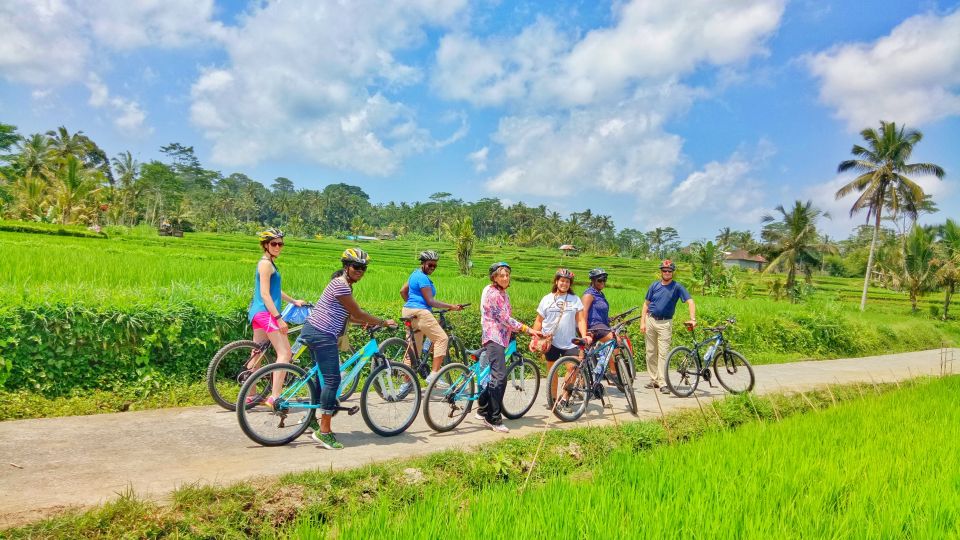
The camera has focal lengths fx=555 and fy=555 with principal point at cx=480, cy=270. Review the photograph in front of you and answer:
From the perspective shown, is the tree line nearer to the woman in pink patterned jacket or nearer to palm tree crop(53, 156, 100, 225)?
palm tree crop(53, 156, 100, 225)

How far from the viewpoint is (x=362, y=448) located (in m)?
4.63

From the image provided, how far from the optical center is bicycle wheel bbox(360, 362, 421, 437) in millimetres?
4957

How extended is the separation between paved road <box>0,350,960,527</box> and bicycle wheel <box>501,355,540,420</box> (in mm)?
144

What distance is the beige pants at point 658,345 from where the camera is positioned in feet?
24.5

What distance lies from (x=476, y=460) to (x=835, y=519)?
2331 millimetres

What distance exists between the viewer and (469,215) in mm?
62938

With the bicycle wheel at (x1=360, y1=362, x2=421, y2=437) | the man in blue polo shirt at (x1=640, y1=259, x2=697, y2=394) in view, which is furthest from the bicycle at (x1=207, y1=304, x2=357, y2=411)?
the man in blue polo shirt at (x1=640, y1=259, x2=697, y2=394)

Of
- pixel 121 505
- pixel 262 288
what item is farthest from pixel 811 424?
pixel 121 505

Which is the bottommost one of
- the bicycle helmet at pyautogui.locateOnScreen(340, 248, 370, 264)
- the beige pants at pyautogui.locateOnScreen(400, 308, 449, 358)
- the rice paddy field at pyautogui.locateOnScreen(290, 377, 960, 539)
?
the rice paddy field at pyautogui.locateOnScreen(290, 377, 960, 539)

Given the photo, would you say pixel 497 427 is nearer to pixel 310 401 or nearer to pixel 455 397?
pixel 455 397

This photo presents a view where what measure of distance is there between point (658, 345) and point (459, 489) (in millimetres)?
4584

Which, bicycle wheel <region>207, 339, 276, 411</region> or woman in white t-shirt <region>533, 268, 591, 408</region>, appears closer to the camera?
bicycle wheel <region>207, 339, 276, 411</region>

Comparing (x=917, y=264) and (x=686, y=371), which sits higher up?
(x=917, y=264)

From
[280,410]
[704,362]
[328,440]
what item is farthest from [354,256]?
[704,362]
